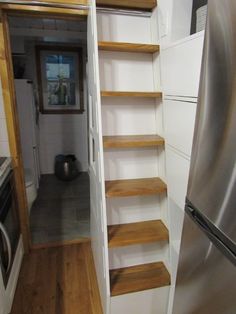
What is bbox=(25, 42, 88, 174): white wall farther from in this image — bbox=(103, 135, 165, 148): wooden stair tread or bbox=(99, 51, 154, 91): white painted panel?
bbox=(103, 135, 165, 148): wooden stair tread

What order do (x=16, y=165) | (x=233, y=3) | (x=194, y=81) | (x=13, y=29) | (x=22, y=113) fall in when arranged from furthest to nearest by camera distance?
(x=22, y=113)
(x=13, y=29)
(x=16, y=165)
(x=194, y=81)
(x=233, y=3)

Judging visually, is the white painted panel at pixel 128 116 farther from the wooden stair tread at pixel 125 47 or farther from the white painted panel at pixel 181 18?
the white painted panel at pixel 181 18

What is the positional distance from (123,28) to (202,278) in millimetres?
1454

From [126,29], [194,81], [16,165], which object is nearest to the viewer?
[194,81]

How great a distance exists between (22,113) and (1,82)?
1465 mm

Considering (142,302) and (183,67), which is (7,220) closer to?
(142,302)

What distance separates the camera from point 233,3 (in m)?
0.66

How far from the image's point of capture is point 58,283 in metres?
1.97

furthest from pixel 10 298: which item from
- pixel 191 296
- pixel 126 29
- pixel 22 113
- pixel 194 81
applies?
pixel 22 113

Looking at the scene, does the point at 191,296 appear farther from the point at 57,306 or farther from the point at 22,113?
the point at 22,113

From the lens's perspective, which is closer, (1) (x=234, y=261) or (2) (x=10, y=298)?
(1) (x=234, y=261)

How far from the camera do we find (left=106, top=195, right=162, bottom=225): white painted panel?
1.68 meters

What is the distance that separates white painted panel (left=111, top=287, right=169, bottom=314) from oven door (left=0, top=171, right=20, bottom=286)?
2.47 feet

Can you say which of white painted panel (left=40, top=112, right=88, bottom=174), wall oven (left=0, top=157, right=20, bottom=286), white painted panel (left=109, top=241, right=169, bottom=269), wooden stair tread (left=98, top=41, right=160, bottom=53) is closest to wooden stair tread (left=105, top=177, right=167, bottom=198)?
white painted panel (left=109, top=241, right=169, bottom=269)
